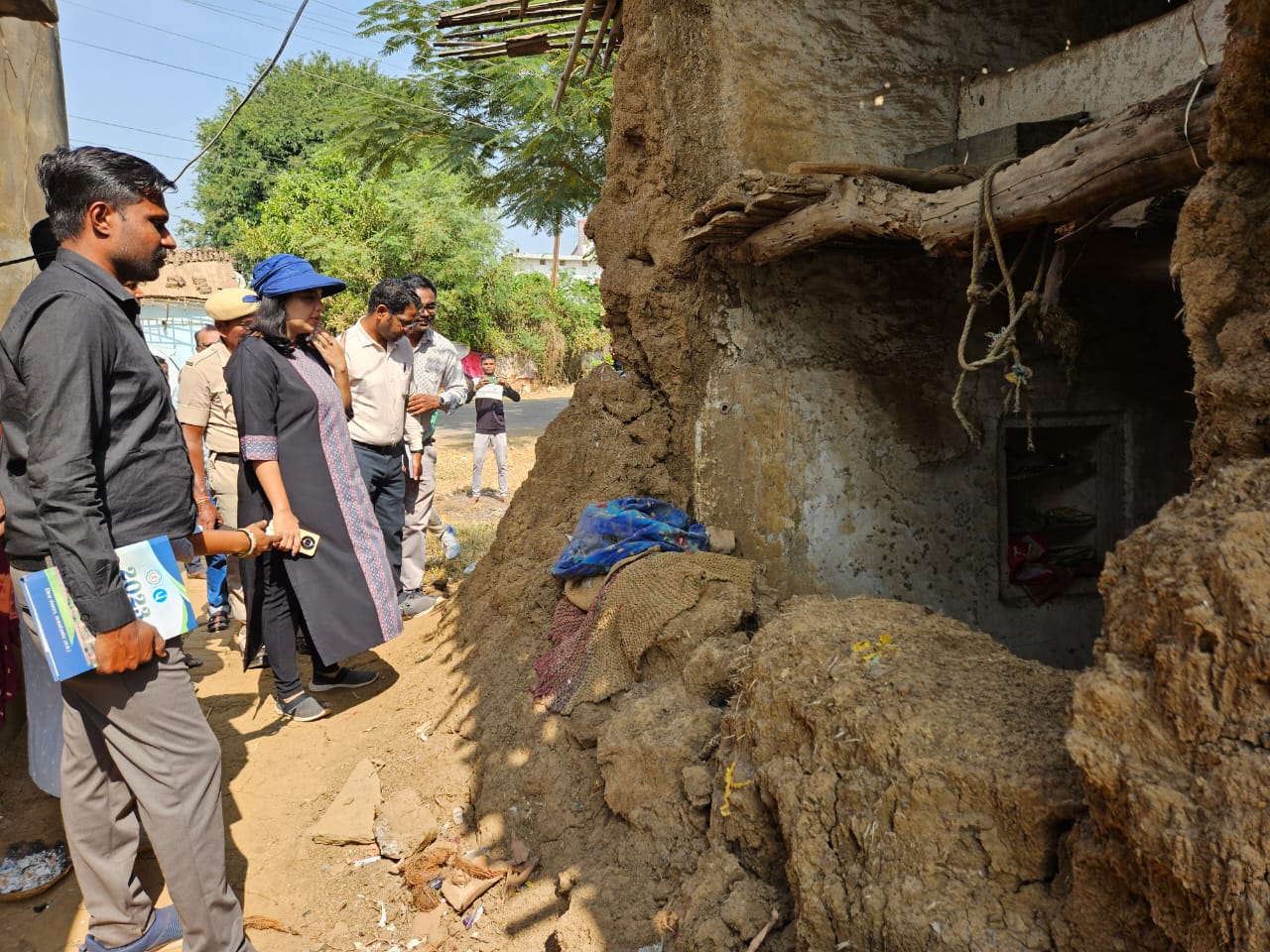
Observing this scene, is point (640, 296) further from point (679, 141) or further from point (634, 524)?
point (634, 524)

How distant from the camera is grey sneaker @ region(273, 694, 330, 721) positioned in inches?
169

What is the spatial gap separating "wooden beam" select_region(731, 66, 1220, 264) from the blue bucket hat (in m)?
2.00

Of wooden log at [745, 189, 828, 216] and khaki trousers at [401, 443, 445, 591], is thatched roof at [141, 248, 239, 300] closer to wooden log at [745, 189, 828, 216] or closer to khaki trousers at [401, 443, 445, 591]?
khaki trousers at [401, 443, 445, 591]

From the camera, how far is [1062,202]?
274 centimetres

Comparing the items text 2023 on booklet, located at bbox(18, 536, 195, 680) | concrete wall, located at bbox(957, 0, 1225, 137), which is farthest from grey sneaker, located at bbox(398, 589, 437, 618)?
concrete wall, located at bbox(957, 0, 1225, 137)

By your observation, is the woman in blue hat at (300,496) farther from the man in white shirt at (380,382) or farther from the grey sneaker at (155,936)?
the grey sneaker at (155,936)

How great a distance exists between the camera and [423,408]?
5.70 metres

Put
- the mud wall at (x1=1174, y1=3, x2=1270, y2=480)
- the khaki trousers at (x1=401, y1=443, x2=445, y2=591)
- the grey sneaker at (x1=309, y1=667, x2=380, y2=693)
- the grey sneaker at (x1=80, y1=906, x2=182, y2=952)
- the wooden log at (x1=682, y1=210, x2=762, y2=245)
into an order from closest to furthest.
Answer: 1. the mud wall at (x1=1174, y1=3, x2=1270, y2=480)
2. the grey sneaker at (x1=80, y1=906, x2=182, y2=952)
3. the wooden log at (x1=682, y1=210, x2=762, y2=245)
4. the grey sneaker at (x1=309, y1=667, x2=380, y2=693)
5. the khaki trousers at (x1=401, y1=443, x2=445, y2=591)

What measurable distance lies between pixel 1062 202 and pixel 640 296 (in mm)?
2283

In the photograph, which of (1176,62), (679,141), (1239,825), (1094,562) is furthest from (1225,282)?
(1094,562)

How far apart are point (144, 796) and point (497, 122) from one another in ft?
32.5

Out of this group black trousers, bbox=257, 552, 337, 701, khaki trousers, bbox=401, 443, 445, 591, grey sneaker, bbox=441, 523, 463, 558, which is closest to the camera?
black trousers, bbox=257, 552, 337, 701

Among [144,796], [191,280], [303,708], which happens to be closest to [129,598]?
[144,796]

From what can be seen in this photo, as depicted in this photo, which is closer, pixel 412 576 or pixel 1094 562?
pixel 1094 562
